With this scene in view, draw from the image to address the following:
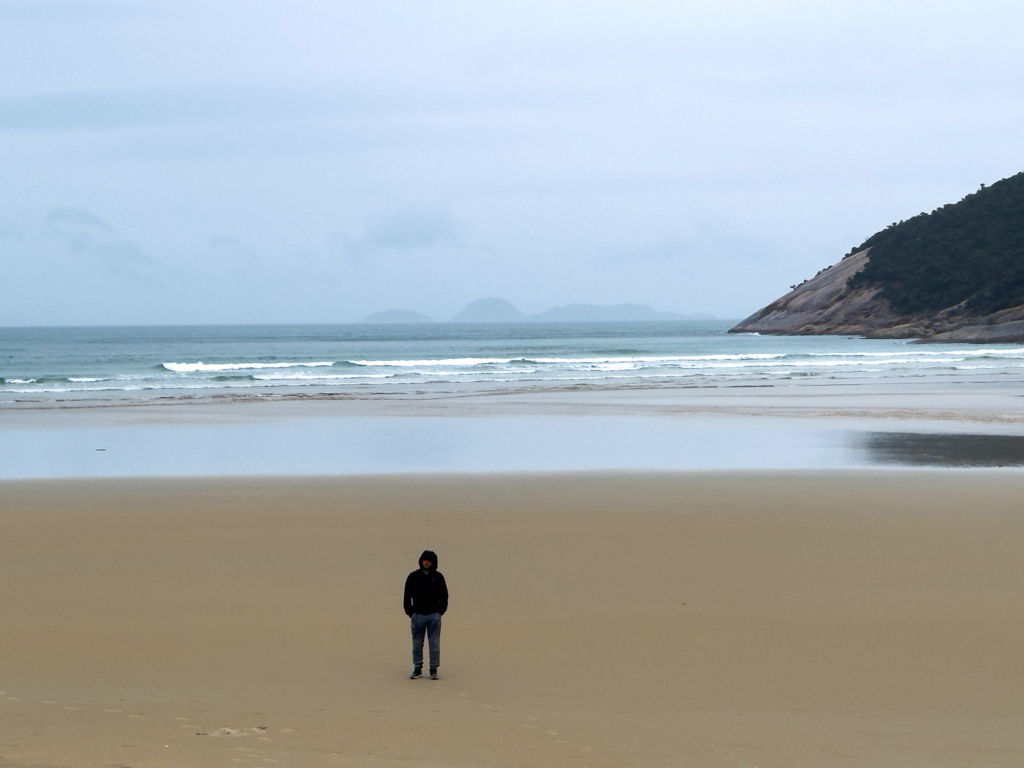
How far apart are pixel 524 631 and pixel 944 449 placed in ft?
42.1

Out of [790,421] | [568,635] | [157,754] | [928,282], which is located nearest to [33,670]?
[157,754]

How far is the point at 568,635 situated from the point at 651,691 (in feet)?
4.09

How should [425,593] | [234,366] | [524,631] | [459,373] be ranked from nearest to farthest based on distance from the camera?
[425,593] < [524,631] < [459,373] < [234,366]

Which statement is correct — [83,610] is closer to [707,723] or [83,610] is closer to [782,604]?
[707,723]

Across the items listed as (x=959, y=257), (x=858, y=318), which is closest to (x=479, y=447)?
(x=858, y=318)

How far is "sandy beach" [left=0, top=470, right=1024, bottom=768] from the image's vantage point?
18.4 ft

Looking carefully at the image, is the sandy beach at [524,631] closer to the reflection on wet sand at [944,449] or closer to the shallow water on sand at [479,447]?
the shallow water on sand at [479,447]

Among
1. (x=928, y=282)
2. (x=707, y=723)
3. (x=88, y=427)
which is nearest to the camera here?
(x=707, y=723)

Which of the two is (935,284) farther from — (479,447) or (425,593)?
(425,593)

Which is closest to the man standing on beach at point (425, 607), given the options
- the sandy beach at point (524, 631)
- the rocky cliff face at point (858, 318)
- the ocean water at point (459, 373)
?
the sandy beach at point (524, 631)

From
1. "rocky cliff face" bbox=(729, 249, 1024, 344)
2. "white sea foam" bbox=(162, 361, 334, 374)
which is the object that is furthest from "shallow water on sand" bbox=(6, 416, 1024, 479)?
"rocky cliff face" bbox=(729, 249, 1024, 344)

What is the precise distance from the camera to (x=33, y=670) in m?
6.80

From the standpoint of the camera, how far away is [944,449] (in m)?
18.2

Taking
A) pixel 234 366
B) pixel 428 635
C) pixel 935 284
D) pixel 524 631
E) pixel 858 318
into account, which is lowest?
pixel 524 631
